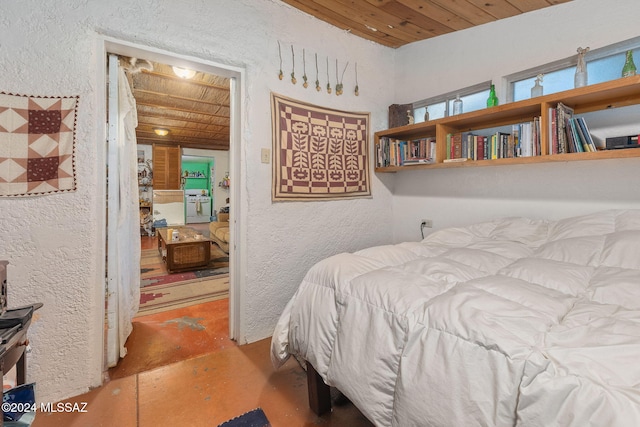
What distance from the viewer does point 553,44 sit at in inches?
78.5

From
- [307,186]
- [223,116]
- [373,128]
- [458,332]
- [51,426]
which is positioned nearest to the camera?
[458,332]

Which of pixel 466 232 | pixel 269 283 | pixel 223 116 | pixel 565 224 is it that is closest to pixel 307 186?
pixel 269 283

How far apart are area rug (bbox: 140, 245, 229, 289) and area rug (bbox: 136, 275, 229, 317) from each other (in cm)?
16

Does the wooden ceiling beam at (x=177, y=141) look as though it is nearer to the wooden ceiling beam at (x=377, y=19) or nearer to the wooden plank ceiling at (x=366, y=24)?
the wooden plank ceiling at (x=366, y=24)

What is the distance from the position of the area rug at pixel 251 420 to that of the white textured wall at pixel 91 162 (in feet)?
2.48

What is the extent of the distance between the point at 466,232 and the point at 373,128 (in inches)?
51.6

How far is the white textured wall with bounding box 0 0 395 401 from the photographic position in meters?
1.46

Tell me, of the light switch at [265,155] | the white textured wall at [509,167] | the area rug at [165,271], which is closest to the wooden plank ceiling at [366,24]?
the white textured wall at [509,167]

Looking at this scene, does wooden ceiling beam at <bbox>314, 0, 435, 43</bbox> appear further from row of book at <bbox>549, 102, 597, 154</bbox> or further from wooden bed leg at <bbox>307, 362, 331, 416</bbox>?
wooden bed leg at <bbox>307, 362, 331, 416</bbox>

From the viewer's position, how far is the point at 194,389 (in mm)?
1649

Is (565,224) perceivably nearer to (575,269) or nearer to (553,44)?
(575,269)

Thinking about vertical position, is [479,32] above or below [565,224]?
above

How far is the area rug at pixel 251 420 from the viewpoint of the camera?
135 cm

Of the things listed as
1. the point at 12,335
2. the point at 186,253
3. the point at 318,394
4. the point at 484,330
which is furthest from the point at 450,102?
the point at 186,253
